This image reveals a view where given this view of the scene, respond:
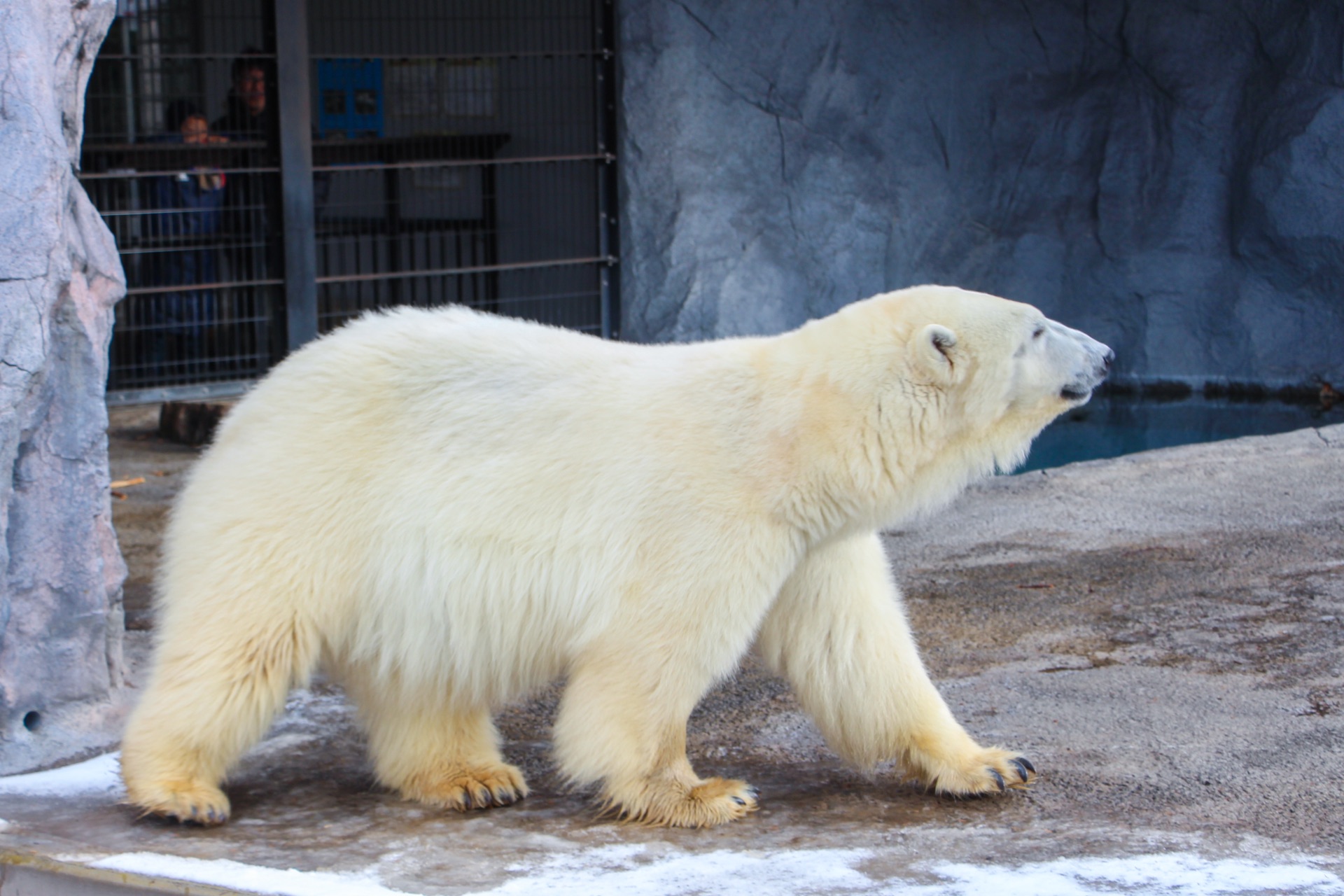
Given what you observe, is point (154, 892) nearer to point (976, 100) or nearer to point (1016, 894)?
point (1016, 894)

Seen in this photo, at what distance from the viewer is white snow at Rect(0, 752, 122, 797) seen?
3250 millimetres

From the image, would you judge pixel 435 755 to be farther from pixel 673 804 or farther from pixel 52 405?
pixel 52 405

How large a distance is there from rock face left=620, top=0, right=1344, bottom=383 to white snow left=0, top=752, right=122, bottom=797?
6.26 metres

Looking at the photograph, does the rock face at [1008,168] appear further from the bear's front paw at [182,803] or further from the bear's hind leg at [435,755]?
the bear's front paw at [182,803]

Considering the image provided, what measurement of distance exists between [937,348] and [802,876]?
3.40 feet

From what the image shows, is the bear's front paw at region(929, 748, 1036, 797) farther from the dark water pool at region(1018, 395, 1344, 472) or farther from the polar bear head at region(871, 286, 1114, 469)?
the dark water pool at region(1018, 395, 1344, 472)

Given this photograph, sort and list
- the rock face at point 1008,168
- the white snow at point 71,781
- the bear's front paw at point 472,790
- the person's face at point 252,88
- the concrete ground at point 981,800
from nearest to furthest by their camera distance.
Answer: the concrete ground at point 981,800, the bear's front paw at point 472,790, the white snow at point 71,781, the person's face at point 252,88, the rock face at point 1008,168

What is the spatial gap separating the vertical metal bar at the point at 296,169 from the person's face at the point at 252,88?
159 mm

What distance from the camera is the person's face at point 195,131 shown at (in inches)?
317

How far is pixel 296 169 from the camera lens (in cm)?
805

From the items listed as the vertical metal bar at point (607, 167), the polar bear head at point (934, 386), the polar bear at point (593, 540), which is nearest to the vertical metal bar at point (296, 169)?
the vertical metal bar at point (607, 167)

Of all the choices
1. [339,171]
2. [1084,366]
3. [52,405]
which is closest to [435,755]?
[52,405]

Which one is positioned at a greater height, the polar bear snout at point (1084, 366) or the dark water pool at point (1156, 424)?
the polar bear snout at point (1084, 366)

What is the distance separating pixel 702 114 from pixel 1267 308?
12.8ft
